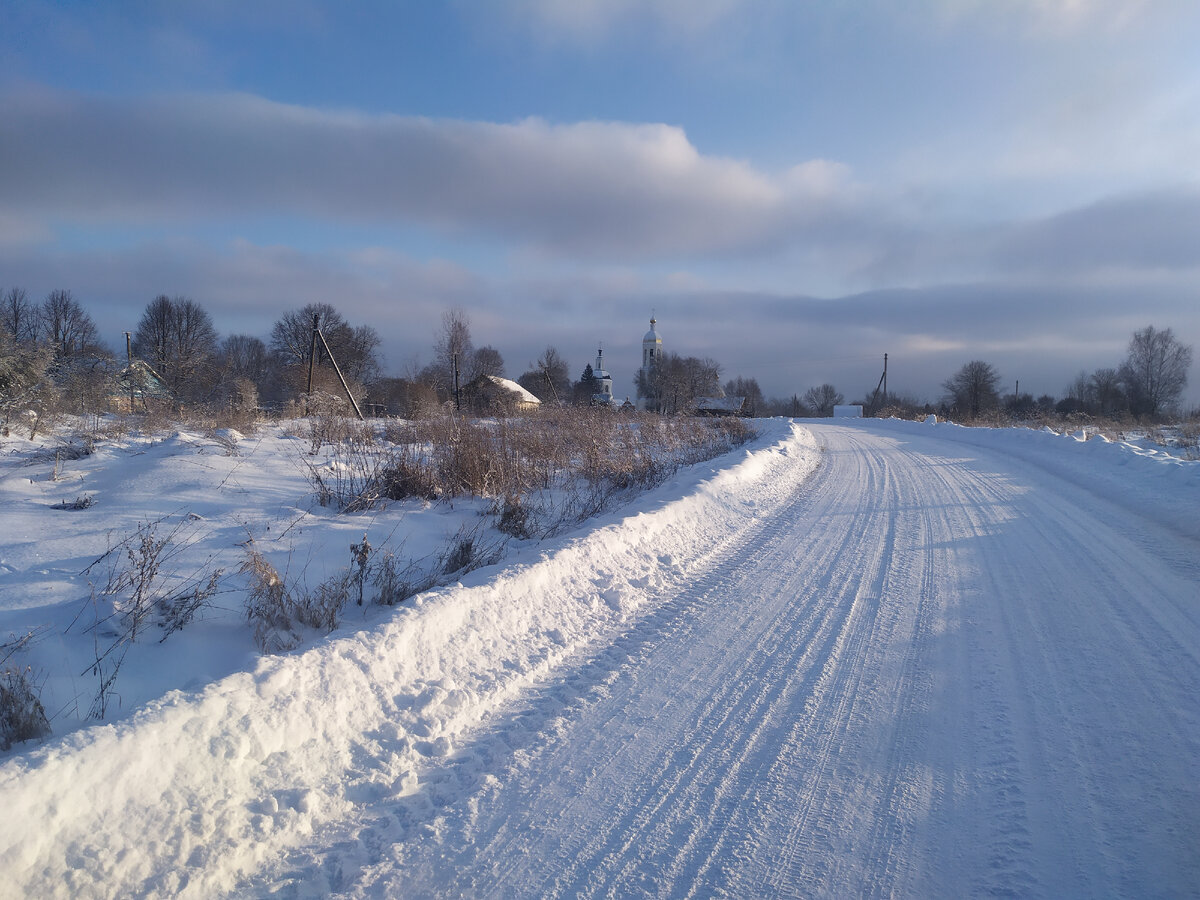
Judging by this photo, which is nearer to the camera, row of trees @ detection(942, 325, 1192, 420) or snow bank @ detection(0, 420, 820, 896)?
snow bank @ detection(0, 420, 820, 896)

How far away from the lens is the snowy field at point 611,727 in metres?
2.27

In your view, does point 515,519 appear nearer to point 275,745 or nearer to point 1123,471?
point 275,745

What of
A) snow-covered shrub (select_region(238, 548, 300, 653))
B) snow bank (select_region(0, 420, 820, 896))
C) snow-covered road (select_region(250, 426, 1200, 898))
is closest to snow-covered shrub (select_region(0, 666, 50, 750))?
snow bank (select_region(0, 420, 820, 896))

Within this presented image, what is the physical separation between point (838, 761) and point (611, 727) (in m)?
1.15

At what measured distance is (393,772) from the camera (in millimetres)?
2896

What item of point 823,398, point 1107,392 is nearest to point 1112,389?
point 1107,392

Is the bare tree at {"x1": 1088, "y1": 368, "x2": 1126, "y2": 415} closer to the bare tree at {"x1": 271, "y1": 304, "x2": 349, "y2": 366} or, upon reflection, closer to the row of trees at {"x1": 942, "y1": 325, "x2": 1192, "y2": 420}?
the row of trees at {"x1": 942, "y1": 325, "x2": 1192, "y2": 420}

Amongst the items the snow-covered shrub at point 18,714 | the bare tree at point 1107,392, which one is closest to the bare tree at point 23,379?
the snow-covered shrub at point 18,714

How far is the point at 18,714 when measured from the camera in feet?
8.57

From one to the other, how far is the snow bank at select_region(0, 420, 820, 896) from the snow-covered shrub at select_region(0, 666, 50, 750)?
399mm

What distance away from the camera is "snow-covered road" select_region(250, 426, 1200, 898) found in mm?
2277

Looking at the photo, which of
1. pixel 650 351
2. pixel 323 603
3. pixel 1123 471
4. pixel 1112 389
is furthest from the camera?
pixel 650 351

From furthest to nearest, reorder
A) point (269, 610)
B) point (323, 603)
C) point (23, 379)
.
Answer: point (23, 379)
point (323, 603)
point (269, 610)

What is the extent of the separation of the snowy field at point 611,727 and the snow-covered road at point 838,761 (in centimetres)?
2
